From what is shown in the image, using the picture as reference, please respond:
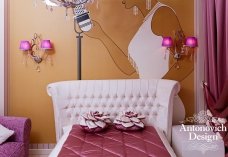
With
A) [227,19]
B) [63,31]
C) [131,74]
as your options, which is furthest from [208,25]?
[63,31]

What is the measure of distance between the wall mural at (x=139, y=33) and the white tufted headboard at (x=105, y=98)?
29cm

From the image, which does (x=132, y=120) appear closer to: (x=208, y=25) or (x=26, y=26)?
(x=208, y=25)

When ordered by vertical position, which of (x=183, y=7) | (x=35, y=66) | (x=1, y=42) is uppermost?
(x=183, y=7)

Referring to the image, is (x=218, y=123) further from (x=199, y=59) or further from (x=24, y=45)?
(x=24, y=45)

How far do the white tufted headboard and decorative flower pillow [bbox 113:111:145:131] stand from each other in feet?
0.92

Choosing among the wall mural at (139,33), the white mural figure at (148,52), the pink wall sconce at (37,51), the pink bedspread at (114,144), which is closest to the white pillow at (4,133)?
the pink bedspread at (114,144)

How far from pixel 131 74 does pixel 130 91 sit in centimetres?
32

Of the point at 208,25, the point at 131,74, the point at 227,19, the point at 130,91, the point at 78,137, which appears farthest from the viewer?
the point at 131,74

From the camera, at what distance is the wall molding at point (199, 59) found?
11.8 feet

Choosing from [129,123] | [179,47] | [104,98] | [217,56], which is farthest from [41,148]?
[217,56]

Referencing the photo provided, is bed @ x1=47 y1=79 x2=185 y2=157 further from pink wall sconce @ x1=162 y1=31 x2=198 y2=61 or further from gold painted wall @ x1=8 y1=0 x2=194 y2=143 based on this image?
pink wall sconce @ x1=162 y1=31 x2=198 y2=61

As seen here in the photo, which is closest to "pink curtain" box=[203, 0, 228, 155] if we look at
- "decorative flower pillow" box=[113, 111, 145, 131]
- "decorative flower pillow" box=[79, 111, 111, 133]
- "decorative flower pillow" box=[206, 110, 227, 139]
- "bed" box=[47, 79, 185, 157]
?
"decorative flower pillow" box=[206, 110, 227, 139]

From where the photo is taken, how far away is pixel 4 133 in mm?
3090

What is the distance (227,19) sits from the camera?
8.48 ft
